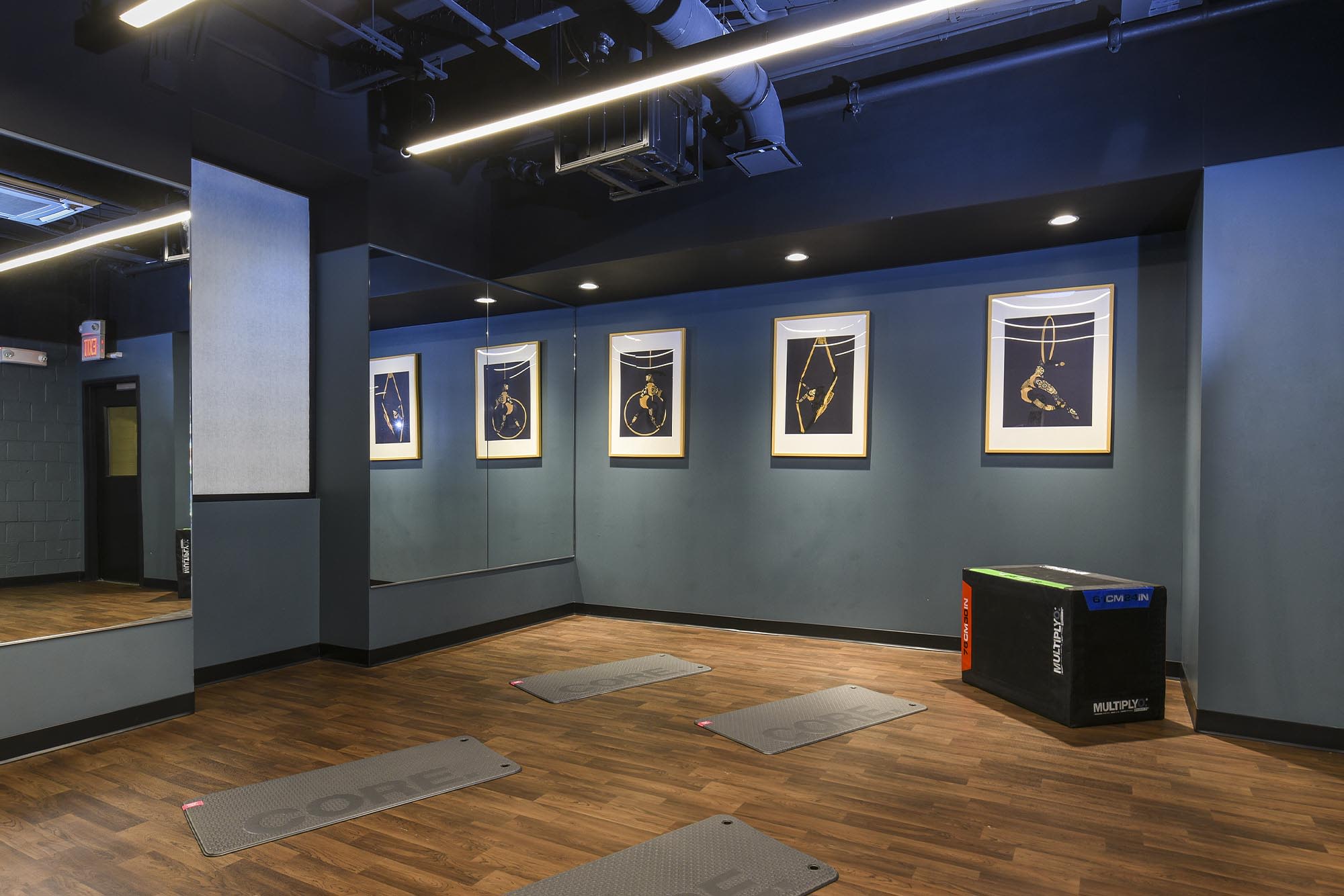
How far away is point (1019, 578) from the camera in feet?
12.7

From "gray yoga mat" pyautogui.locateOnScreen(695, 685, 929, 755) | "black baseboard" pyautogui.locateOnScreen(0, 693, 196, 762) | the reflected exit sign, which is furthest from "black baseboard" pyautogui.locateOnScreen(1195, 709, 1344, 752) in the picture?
the reflected exit sign

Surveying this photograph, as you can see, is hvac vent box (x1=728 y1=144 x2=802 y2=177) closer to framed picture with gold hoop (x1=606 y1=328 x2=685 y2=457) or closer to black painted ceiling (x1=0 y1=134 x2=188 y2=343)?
framed picture with gold hoop (x1=606 y1=328 x2=685 y2=457)

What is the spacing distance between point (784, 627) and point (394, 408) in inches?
122

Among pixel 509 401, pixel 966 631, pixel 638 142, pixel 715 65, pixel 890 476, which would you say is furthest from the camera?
pixel 509 401

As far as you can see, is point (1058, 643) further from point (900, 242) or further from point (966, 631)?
point (900, 242)

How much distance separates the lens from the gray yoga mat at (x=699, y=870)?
2111 millimetres

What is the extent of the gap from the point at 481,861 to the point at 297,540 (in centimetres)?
299

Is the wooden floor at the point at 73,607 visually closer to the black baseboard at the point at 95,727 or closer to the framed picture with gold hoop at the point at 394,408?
the black baseboard at the point at 95,727

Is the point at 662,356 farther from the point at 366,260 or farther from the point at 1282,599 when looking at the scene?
the point at 1282,599

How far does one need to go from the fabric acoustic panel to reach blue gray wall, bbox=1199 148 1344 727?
5.01 meters

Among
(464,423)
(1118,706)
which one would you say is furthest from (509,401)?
(1118,706)

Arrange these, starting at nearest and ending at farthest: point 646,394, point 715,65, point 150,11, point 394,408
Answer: point 150,11, point 715,65, point 394,408, point 646,394

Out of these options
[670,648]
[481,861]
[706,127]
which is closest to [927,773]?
[481,861]

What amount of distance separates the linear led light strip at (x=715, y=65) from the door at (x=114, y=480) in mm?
1842
